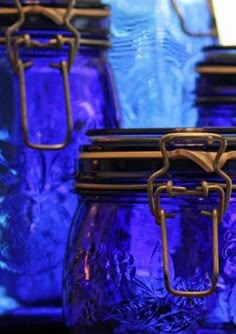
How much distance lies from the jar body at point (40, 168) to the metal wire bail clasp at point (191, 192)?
0.51 feet

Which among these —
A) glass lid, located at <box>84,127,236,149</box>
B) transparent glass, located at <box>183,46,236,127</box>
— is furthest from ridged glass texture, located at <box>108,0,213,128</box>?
glass lid, located at <box>84,127,236,149</box>

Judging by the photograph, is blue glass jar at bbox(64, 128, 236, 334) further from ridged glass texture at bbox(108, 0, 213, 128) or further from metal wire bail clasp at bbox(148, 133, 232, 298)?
ridged glass texture at bbox(108, 0, 213, 128)

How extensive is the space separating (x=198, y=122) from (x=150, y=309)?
0.20 metres

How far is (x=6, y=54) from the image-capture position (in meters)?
0.67

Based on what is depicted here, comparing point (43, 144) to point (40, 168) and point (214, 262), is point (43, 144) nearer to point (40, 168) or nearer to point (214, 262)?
point (40, 168)

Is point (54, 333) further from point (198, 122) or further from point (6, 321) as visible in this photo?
point (198, 122)

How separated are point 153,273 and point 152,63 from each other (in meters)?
0.27

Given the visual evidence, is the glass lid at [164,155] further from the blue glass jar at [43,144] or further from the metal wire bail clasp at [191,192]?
the blue glass jar at [43,144]

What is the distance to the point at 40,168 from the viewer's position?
689 mm

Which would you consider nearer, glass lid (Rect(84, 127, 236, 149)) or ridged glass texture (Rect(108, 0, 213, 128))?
glass lid (Rect(84, 127, 236, 149))

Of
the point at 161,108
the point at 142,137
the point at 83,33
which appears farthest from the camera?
the point at 161,108

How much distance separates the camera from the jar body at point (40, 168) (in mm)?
675

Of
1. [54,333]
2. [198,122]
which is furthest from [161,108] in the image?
[54,333]

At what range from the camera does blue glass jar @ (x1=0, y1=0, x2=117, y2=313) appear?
67cm
